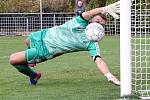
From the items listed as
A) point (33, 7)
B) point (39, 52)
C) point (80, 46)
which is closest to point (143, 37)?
point (80, 46)

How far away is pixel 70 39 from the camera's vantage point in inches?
259

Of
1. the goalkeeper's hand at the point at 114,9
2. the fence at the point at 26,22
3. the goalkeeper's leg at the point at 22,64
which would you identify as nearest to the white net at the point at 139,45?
the goalkeeper's hand at the point at 114,9

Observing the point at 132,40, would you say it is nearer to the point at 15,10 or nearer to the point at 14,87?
the point at 14,87

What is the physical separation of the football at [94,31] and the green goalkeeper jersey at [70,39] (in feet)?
0.34

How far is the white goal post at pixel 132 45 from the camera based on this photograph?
5734mm

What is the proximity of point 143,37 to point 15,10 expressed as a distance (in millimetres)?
17708

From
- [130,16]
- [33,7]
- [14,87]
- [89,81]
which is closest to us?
[130,16]

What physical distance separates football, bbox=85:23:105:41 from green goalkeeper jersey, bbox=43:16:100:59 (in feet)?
0.34

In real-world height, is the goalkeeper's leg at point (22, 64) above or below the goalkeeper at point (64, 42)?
below

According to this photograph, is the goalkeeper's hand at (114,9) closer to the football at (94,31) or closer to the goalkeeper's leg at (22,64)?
the football at (94,31)

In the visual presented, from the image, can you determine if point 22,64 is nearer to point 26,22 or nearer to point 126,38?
point 126,38

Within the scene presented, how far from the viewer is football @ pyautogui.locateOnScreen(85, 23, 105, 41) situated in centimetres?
626

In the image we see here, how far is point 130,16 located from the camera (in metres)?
5.79

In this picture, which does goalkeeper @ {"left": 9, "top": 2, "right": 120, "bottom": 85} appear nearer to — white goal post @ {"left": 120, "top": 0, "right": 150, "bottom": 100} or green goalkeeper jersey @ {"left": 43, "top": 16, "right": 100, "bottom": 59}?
green goalkeeper jersey @ {"left": 43, "top": 16, "right": 100, "bottom": 59}
